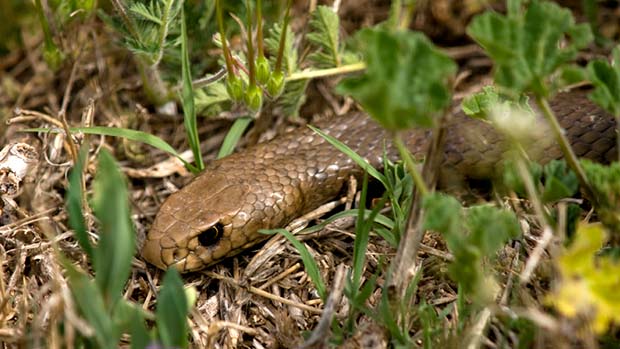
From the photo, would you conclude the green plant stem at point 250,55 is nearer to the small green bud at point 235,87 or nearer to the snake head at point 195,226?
the small green bud at point 235,87

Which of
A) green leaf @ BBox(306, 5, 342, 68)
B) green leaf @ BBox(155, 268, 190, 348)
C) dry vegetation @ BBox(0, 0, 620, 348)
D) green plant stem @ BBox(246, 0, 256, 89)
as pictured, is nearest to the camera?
green leaf @ BBox(155, 268, 190, 348)

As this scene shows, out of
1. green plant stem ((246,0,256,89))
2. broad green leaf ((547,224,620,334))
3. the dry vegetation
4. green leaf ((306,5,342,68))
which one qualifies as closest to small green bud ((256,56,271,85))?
green plant stem ((246,0,256,89))

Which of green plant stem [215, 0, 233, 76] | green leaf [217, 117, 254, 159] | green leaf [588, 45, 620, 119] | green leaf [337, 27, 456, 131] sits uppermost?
green leaf [337, 27, 456, 131]

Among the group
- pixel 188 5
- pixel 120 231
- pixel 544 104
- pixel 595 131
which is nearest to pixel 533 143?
pixel 595 131

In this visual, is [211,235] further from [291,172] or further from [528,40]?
[528,40]

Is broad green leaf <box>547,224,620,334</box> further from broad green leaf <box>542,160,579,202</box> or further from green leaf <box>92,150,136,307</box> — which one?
green leaf <box>92,150,136,307</box>

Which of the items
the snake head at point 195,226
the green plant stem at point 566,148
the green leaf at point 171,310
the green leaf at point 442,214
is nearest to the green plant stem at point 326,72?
the snake head at point 195,226

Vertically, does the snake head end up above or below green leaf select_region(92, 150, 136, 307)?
below
